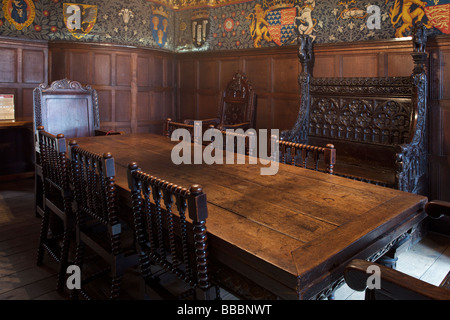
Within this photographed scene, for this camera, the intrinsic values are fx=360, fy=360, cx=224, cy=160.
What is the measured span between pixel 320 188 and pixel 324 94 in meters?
2.37

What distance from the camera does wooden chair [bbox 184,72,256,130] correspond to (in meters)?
5.02

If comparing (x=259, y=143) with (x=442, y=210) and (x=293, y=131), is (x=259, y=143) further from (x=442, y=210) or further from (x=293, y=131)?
(x=442, y=210)

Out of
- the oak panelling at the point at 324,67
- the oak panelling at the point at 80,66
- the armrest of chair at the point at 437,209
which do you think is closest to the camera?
the armrest of chair at the point at 437,209

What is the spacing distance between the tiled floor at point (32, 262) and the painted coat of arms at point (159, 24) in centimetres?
363

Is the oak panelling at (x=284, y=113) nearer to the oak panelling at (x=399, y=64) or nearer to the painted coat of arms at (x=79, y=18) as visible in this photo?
the oak panelling at (x=399, y=64)

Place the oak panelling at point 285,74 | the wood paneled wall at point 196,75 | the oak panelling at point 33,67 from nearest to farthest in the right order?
the wood paneled wall at point 196,75
the oak panelling at point 285,74
the oak panelling at point 33,67

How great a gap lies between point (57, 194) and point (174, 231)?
6.21 ft

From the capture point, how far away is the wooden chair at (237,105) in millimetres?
5020

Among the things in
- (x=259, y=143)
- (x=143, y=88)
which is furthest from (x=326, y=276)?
(x=143, y=88)

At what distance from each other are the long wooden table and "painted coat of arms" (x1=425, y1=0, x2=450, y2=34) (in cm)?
233

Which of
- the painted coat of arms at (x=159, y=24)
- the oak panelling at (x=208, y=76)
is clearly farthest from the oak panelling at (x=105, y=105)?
the oak panelling at (x=208, y=76)

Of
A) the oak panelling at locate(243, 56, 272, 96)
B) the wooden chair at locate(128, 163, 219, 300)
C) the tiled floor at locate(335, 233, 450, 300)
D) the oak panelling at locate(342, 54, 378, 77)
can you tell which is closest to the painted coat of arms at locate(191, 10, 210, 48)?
the oak panelling at locate(243, 56, 272, 96)

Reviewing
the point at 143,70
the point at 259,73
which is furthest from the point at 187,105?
the point at 259,73
